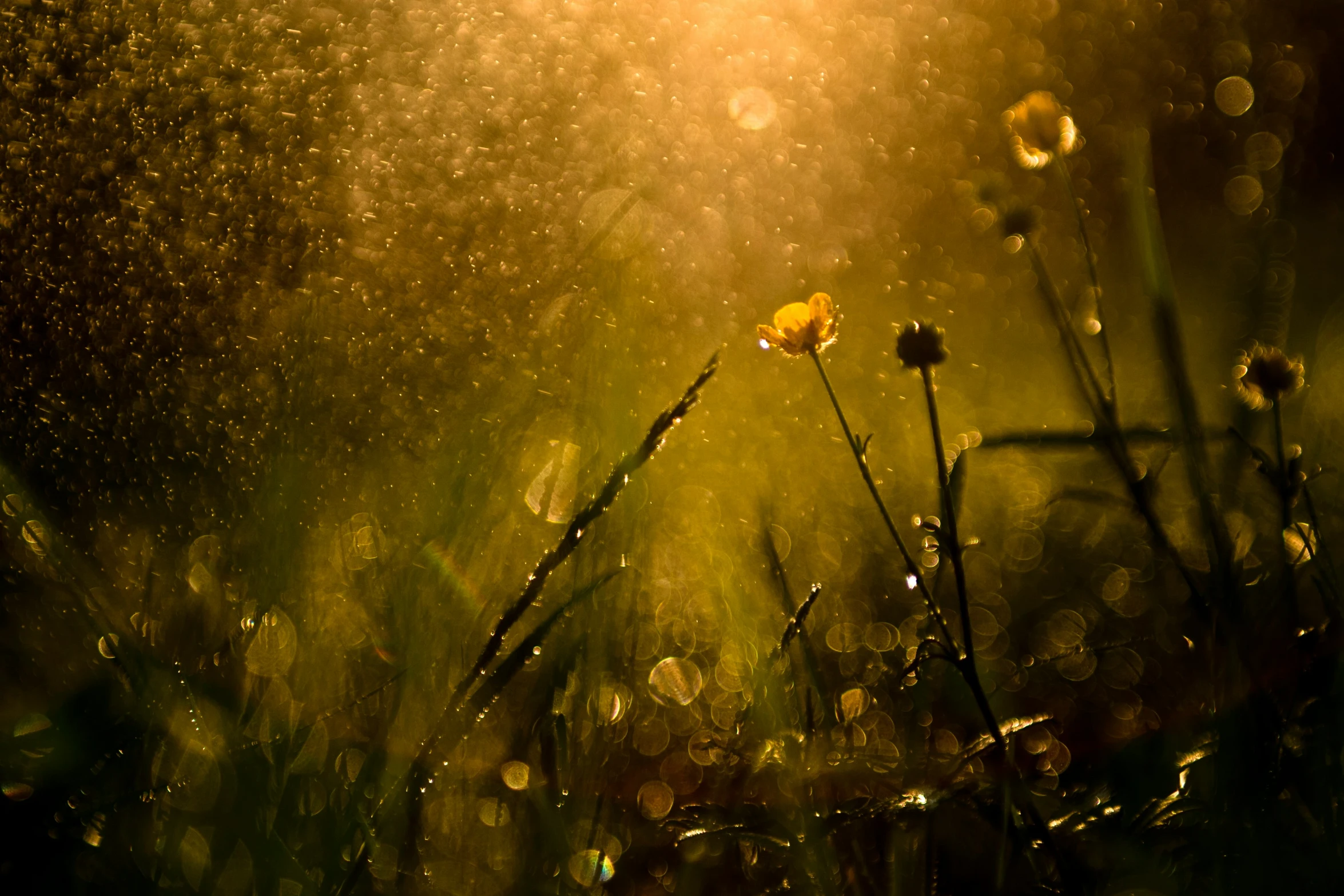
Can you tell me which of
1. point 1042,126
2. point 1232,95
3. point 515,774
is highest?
point 1042,126

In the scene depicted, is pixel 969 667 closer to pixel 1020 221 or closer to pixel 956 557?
pixel 956 557

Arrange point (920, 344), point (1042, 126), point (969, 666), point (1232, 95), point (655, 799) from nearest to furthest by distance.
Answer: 1. point (969, 666)
2. point (920, 344)
3. point (1042, 126)
4. point (655, 799)
5. point (1232, 95)

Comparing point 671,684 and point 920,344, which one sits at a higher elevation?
point 920,344

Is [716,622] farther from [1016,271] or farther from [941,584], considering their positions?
[1016,271]

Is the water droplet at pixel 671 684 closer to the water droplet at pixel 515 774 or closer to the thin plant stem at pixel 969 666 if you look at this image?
the water droplet at pixel 515 774

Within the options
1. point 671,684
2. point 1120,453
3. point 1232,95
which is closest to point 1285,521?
point 1120,453

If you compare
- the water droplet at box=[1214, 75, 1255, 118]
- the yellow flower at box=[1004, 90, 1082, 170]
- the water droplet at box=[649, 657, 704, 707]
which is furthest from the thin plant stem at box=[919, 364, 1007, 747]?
the water droplet at box=[1214, 75, 1255, 118]

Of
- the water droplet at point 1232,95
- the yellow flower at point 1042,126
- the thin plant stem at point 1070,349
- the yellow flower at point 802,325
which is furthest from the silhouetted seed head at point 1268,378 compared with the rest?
the water droplet at point 1232,95
